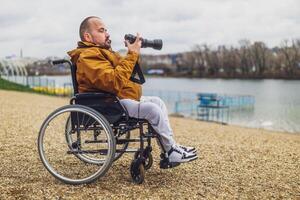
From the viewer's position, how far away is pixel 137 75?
4430 mm

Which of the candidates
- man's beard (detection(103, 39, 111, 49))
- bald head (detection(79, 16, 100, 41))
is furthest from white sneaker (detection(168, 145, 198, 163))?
bald head (detection(79, 16, 100, 41))

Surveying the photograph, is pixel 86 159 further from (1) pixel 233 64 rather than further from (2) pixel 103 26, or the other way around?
(1) pixel 233 64

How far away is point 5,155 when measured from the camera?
5926 mm

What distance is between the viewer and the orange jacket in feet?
13.5

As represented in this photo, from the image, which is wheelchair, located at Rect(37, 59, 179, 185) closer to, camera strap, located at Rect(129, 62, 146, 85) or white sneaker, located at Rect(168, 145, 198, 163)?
white sneaker, located at Rect(168, 145, 198, 163)

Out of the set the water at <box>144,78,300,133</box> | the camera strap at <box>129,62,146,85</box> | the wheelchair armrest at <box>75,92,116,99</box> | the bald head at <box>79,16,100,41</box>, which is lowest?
the water at <box>144,78,300,133</box>

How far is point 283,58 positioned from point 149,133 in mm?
111560

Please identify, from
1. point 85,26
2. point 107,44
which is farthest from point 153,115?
point 85,26

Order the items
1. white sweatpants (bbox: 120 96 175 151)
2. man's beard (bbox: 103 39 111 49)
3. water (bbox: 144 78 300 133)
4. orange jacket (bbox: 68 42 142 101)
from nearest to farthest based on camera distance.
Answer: orange jacket (bbox: 68 42 142 101) < white sweatpants (bbox: 120 96 175 151) < man's beard (bbox: 103 39 111 49) < water (bbox: 144 78 300 133)

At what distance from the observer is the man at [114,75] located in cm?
414

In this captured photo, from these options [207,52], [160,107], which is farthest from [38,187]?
[207,52]

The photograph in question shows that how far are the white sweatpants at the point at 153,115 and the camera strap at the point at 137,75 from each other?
238 millimetres

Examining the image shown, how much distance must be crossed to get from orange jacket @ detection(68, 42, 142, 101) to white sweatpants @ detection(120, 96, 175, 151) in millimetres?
164

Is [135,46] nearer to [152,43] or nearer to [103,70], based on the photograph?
[152,43]
